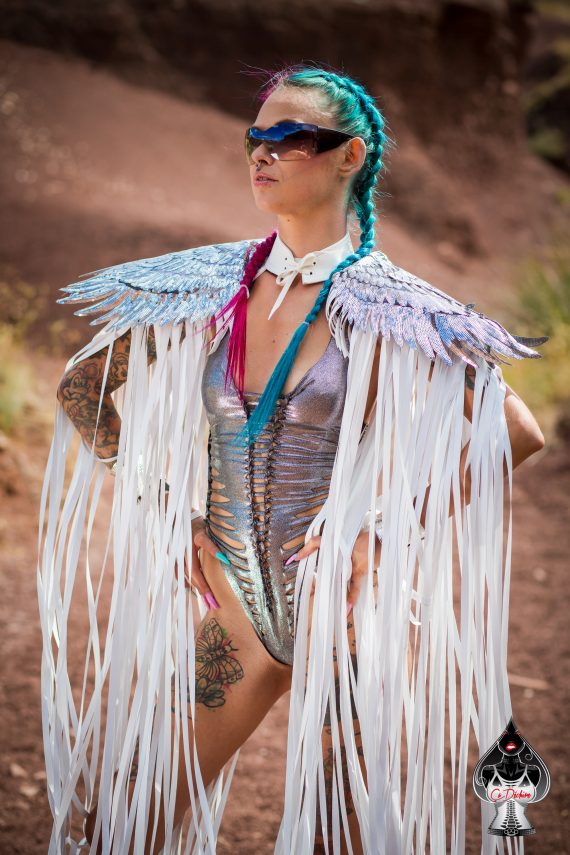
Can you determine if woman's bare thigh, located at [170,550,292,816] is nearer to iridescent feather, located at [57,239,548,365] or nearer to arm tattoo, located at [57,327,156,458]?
arm tattoo, located at [57,327,156,458]

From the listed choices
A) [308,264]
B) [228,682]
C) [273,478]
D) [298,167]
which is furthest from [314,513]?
[298,167]

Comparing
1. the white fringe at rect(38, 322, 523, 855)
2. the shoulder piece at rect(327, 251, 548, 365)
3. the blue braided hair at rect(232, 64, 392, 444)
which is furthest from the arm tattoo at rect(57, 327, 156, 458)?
the shoulder piece at rect(327, 251, 548, 365)

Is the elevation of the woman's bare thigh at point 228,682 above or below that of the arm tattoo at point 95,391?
below

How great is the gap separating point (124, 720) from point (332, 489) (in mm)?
709

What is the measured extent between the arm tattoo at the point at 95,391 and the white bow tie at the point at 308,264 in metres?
0.36

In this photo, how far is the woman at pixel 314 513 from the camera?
1.86 metres

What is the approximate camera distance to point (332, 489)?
1867 millimetres

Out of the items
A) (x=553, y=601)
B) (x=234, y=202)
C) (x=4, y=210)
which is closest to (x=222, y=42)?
(x=234, y=202)

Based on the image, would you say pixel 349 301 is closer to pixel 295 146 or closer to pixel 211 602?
pixel 295 146

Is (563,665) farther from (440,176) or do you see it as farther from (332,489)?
(440,176)

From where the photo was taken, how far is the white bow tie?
192 cm

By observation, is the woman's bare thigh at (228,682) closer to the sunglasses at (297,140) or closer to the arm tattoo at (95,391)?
the arm tattoo at (95,391)

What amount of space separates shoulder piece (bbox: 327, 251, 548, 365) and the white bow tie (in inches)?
2.2

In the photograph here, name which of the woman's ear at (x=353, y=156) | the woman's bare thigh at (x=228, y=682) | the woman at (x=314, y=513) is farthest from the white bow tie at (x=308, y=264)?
the woman's bare thigh at (x=228, y=682)
